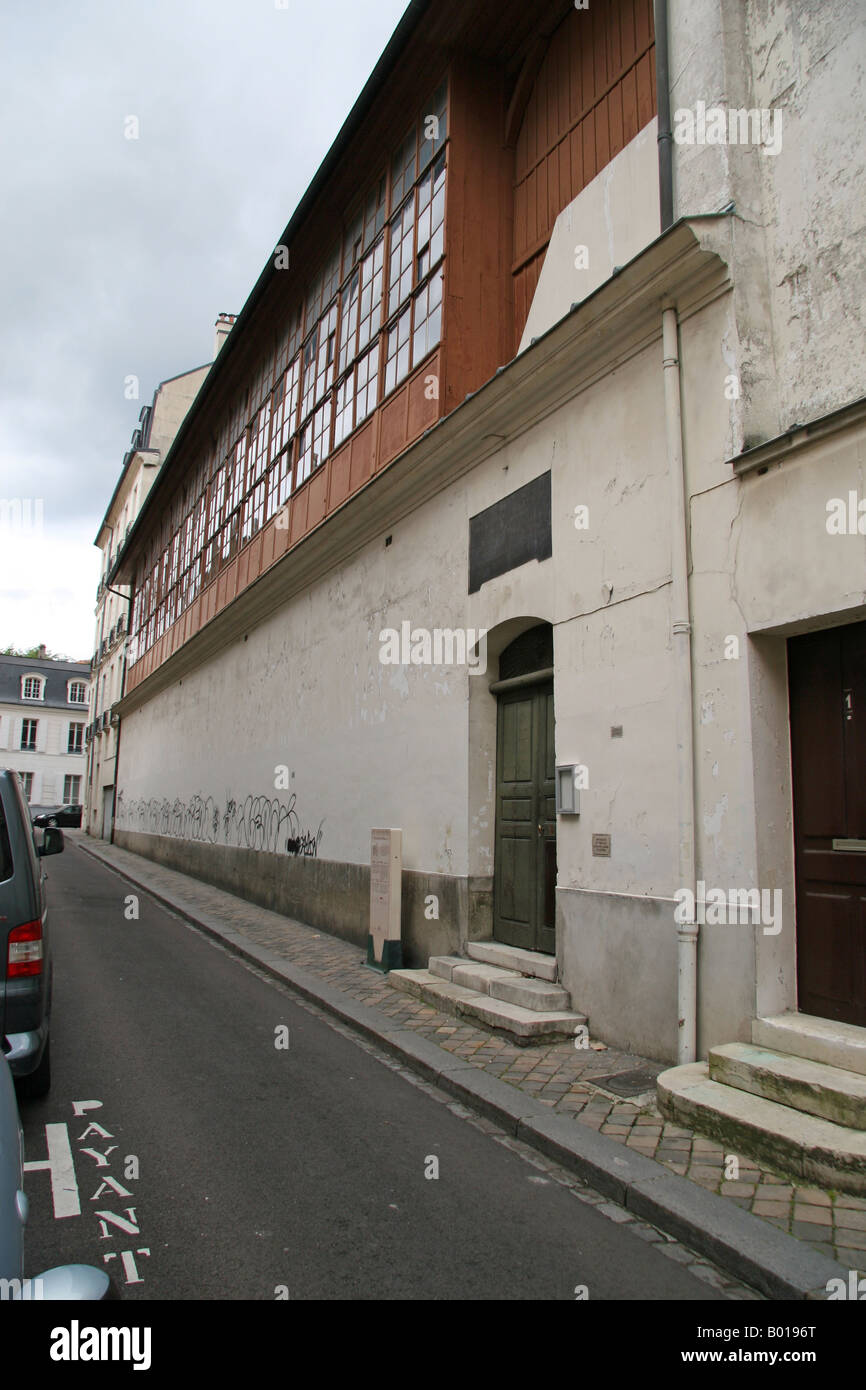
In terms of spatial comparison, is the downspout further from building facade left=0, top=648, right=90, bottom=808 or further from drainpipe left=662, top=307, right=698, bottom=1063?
building facade left=0, top=648, right=90, bottom=808

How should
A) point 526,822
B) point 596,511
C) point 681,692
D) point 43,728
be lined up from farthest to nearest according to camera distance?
point 43,728 < point 526,822 < point 596,511 < point 681,692

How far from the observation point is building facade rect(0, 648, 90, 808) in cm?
4925

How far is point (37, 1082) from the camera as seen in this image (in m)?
4.79

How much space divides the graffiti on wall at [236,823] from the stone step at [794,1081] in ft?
25.3

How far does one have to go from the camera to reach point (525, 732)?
7820mm

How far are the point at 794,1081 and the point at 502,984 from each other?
9.46 ft

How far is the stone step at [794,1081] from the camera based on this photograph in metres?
3.85

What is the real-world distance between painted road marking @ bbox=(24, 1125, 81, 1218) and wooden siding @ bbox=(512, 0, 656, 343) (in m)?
8.01

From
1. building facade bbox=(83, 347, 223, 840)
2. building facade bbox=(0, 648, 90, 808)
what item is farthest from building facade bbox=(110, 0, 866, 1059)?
building facade bbox=(0, 648, 90, 808)

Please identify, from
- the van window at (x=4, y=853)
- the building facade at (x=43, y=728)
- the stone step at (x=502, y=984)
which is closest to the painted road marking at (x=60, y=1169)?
the van window at (x=4, y=853)

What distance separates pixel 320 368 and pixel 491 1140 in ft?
37.4
